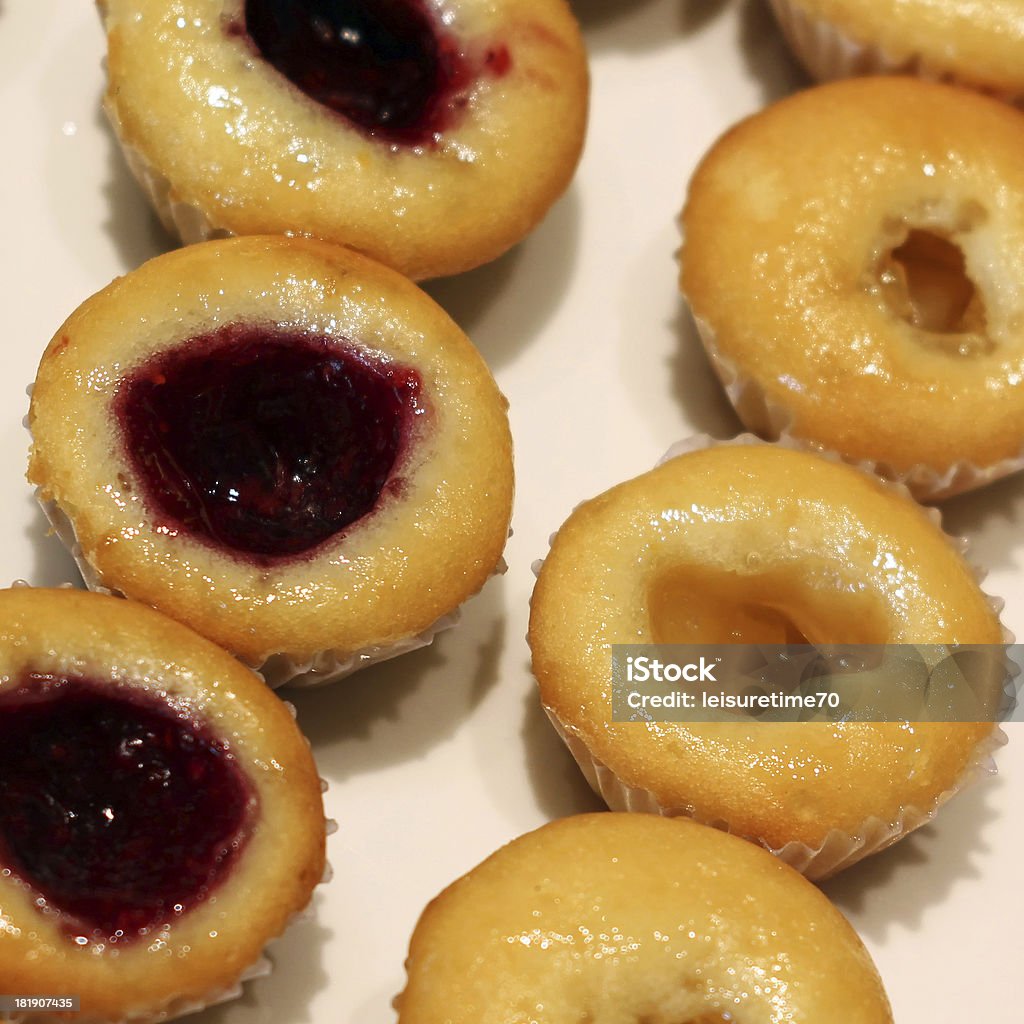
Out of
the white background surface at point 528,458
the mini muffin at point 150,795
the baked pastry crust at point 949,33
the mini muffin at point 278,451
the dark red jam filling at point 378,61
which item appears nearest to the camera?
the mini muffin at point 150,795

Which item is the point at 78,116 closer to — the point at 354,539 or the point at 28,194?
the point at 28,194

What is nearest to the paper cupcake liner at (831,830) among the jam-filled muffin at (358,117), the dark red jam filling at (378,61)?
the jam-filled muffin at (358,117)

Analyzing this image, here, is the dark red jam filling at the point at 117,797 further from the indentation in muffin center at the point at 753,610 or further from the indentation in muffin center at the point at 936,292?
the indentation in muffin center at the point at 936,292

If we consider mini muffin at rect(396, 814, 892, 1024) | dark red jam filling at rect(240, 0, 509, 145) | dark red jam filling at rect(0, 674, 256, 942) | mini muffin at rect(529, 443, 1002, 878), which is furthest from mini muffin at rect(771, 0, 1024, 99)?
dark red jam filling at rect(0, 674, 256, 942)

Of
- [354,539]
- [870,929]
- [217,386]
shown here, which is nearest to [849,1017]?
[870,929]

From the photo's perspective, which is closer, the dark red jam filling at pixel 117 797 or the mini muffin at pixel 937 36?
the dark red jam filling at pixel 117 797

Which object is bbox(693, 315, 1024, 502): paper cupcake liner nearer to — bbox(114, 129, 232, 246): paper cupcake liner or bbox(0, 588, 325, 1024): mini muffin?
bbox(114, 129, 232, 246): paper cupcake liner
